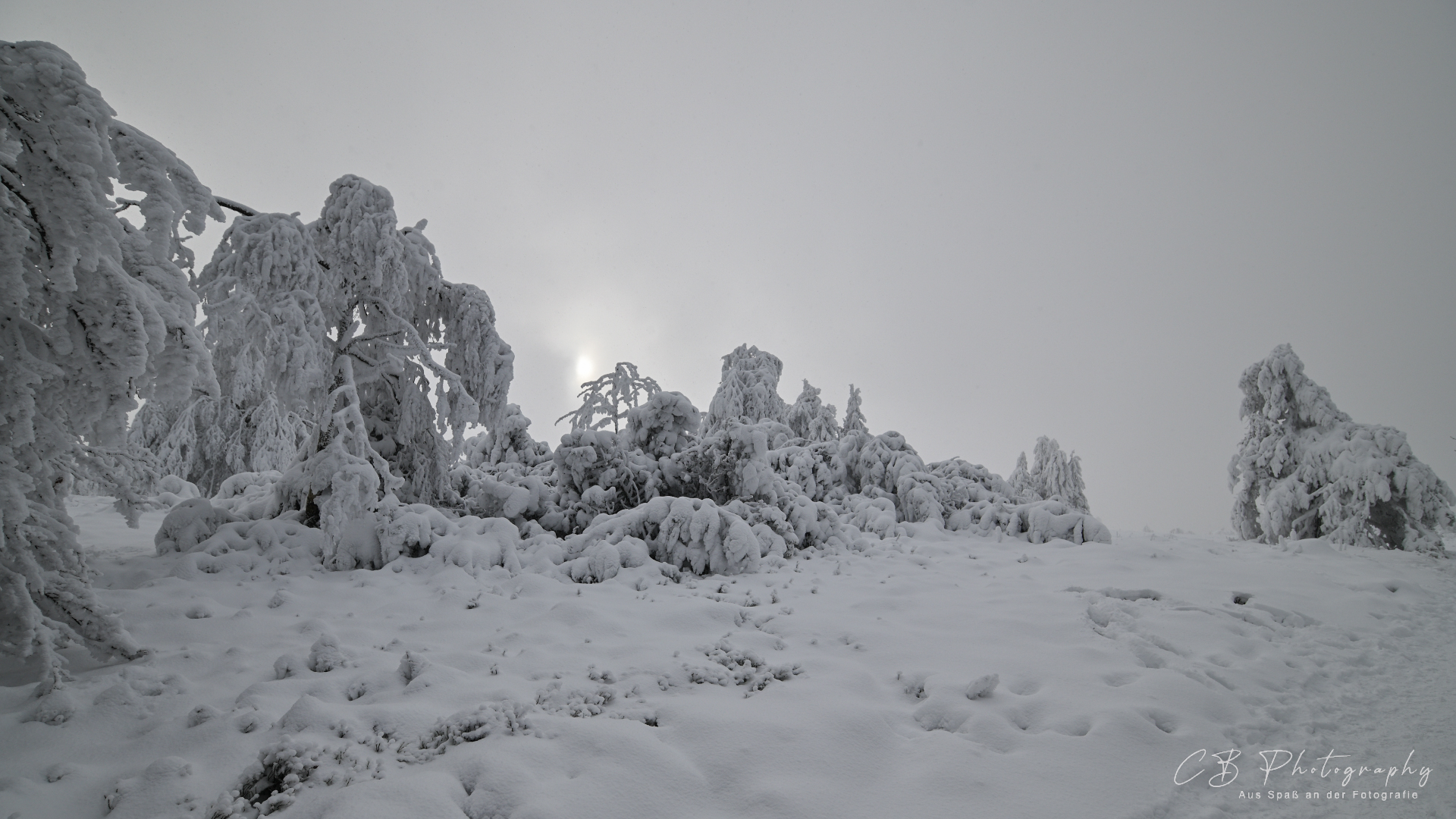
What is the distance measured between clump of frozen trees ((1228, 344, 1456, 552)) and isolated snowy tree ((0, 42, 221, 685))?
17.1m

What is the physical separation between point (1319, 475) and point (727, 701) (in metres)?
14.6

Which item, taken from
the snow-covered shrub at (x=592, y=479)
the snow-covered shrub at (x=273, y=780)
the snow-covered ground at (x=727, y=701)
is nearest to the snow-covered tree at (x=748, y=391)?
the snow-covered shrub at (x=592, y=479)

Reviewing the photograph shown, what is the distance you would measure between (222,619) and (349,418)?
2.48 metres

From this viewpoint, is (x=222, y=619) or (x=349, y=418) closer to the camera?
(x=222, y=619)

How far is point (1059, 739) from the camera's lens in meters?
3.16

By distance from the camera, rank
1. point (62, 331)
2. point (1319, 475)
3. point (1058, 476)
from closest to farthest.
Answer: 1. point (62, 331)
2. point (1319, 475)
3. point (1058, 476)

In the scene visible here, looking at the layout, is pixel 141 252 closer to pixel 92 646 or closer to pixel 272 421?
pixel 92 646

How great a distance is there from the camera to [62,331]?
10.8ft

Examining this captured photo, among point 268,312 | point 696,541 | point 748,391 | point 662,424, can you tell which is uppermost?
point 748,391

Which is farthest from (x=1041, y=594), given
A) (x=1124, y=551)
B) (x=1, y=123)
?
(x=1, y=123)

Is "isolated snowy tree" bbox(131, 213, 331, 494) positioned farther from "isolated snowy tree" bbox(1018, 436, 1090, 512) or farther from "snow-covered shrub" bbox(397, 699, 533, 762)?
"isolated snowy tree" bbox(1018, 436, 1090, 512)

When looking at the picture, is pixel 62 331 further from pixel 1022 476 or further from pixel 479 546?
pixel 1022 476

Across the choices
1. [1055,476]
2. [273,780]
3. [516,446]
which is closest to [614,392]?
[516,446]

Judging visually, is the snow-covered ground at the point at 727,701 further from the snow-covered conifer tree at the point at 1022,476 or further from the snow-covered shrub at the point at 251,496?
the snow-covered conifer tree at the point at 1022,476
